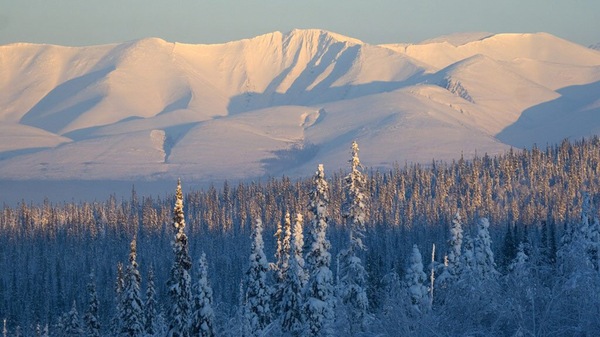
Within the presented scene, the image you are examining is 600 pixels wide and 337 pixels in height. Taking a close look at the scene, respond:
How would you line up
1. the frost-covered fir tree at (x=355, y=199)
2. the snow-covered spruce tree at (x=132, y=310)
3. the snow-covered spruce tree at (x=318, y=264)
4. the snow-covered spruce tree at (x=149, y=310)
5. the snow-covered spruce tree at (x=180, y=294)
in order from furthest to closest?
the snow-covered spruce tree at (x=149, y=310), the snow-covered spruce tree at (x=132, y=310), the snow-covered spruce tree at (x=180, y=294), the frost-covered fir tree at (x=355, y=199), the snow-covered spruce tree at (x=318, y=264)

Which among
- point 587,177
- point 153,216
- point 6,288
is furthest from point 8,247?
point 587,177

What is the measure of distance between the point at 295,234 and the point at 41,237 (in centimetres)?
13227

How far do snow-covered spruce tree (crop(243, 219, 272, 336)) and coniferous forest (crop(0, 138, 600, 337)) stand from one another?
0.07 meters

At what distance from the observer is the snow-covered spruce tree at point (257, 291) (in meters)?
48.9

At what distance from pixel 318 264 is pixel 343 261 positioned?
3.95 metres

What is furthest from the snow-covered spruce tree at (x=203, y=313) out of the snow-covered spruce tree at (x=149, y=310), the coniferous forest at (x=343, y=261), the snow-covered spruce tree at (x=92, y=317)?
the snow-covered spruce tree at (x=92, y=317)

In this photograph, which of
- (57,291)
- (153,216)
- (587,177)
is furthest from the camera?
(153,216)

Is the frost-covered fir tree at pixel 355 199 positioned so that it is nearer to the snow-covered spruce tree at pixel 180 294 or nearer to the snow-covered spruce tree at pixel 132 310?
the snow-covered spruce tree at pixel 180 294

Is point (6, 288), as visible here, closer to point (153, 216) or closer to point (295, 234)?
point (153, 216)

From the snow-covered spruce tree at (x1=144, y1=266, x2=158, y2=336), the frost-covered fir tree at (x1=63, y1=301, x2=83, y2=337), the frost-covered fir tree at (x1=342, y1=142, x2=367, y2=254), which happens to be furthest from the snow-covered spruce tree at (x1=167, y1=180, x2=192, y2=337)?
the frost-covered fir tree at (x1=63, y1=301, x2=83, y2=337)

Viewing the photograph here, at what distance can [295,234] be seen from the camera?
160ft

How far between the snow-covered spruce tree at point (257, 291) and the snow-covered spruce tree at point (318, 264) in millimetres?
8804

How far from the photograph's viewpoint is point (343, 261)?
4288 centimetres

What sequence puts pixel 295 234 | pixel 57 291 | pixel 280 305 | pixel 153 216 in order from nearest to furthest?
pixel 280 305, pixel 295 234, pixel 57 291, pixel 153 216
